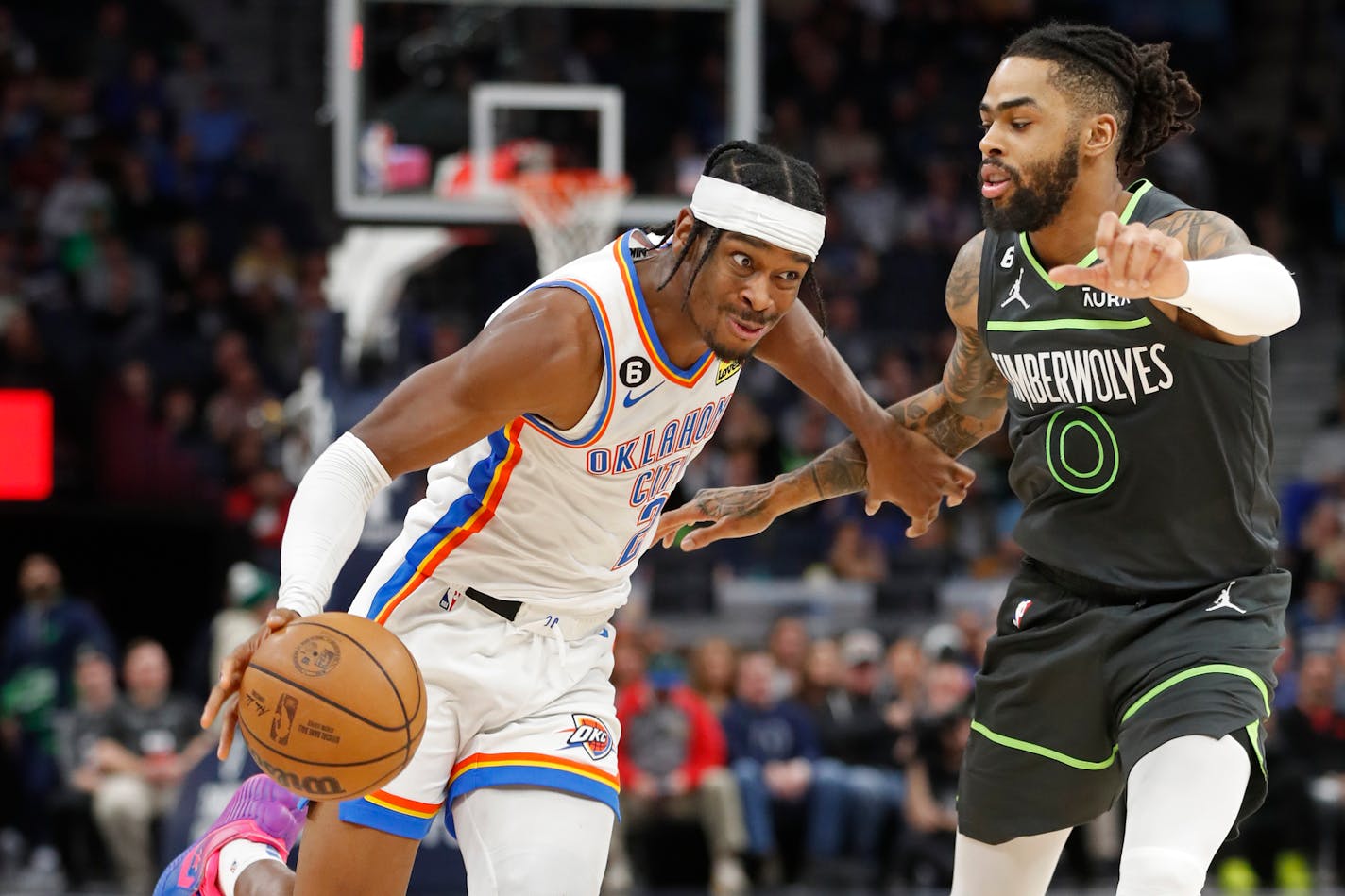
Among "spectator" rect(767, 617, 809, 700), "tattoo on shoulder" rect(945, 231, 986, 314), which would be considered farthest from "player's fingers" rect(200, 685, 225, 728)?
"spectator" rect(767, 617, 809, 700)

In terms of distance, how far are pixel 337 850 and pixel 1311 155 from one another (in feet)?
50.4

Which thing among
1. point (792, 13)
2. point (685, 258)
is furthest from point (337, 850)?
point (792, 13)

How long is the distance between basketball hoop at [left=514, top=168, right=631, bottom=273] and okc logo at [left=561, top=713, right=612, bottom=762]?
5.42 m

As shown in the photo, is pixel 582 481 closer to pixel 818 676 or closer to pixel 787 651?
pixel 818 676

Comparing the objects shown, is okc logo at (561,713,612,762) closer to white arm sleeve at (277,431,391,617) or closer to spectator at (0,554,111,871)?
white arm sleeve at (277,431,391,617)

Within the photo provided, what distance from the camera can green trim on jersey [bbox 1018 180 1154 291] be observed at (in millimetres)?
4387

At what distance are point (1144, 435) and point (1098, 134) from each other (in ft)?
2.40

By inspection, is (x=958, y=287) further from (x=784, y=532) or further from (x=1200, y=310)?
(x=784, y=532)

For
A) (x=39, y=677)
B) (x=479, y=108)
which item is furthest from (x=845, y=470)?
(x=39, y=677)

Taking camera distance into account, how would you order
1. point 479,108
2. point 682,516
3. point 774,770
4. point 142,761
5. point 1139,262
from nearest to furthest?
1. point 1139,262
2. point 682,516
3. point 479,108
4. point 142,761
5. point 774,770

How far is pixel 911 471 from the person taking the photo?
17.2ft

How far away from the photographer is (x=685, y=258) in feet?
14.8

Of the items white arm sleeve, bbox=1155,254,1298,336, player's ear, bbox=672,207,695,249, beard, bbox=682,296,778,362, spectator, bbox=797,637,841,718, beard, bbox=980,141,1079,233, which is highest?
beard, bbox=980,141,1079,233

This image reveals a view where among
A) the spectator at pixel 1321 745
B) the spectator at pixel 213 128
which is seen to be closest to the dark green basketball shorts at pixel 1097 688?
the spectator at pixel 1321 745
